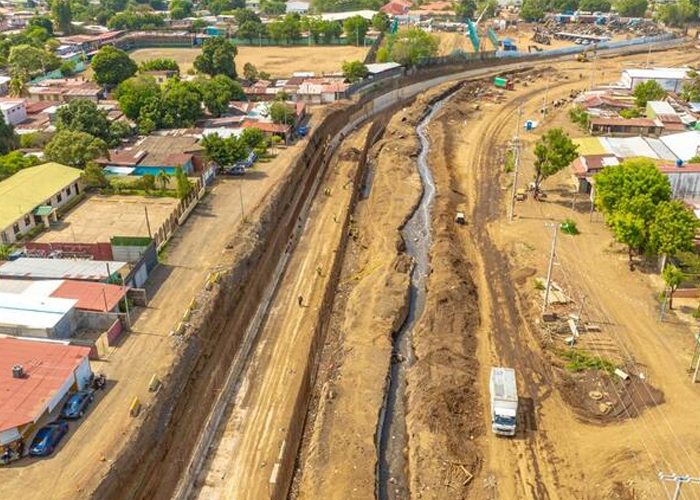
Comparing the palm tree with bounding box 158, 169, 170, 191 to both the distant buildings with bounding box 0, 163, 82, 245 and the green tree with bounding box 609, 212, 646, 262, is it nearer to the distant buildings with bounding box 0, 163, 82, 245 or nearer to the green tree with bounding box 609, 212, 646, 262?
the distant buildings with bounding box 0, 163, 82, 245

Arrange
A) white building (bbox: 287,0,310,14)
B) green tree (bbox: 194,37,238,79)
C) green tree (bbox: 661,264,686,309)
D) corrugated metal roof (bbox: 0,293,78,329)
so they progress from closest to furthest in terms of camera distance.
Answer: corrugated metal roof (bbox: 0,293,78,329)
green tree (bbox: 661,264,686,309)
green tree (bbox: 194,37,238,79)
white building (bbox: 287,0,310,14)

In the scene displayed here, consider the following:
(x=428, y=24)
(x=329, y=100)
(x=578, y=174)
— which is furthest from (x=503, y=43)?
(x=578, y=174)

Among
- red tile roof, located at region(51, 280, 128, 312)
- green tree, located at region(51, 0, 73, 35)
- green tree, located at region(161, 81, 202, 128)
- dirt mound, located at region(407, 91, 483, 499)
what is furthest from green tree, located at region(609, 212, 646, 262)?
green tree, located at region(51, 0, 73, 35)

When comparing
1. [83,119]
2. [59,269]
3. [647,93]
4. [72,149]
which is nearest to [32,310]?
[59,269]

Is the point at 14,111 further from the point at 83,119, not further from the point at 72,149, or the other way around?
the point at 72,149

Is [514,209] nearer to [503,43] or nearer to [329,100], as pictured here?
[329,100]

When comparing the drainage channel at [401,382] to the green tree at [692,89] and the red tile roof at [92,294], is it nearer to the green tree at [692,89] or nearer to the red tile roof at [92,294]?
the red tile roof at [92,294]

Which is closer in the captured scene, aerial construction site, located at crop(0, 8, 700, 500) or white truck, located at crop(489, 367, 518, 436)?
aerial construction site, located at crop(0, 8, 700, 500)
